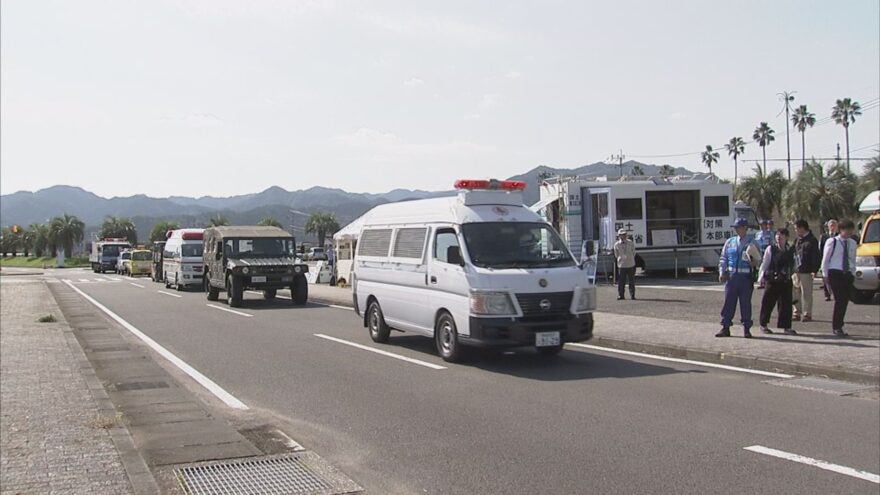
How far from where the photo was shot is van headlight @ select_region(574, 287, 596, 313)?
10711 mm

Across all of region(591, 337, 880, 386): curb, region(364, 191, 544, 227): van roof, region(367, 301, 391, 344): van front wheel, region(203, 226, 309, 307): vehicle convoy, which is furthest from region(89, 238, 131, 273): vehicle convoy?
region(591, 337, 880, 386): curb

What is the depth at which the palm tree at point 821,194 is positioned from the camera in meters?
49.4

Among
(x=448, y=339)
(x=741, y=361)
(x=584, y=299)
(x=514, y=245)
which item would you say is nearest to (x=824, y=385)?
(x=741, y=361)

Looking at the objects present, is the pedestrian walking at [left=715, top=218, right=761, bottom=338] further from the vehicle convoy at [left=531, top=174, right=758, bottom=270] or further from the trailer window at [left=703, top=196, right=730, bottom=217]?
the trailer window at [left=703, top=196, right=730, bottom=217]

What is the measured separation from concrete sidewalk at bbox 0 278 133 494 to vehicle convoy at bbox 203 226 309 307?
9.05m

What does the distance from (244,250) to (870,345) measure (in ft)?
57.4

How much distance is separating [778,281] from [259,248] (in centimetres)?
1574

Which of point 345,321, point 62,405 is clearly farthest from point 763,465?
Result: point 345,321

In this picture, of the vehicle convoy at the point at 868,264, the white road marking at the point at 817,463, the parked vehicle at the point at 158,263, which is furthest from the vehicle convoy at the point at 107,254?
the white road marking at the point at 817,463

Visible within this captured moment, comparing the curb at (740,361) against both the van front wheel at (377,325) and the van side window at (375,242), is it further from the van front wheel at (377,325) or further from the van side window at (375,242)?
the van side window at (375,242)

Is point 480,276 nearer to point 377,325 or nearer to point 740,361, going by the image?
point 377,325

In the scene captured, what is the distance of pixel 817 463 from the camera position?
6.07 metres

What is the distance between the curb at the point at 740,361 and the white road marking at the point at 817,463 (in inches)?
141

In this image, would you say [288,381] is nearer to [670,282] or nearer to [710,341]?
[710,341]
